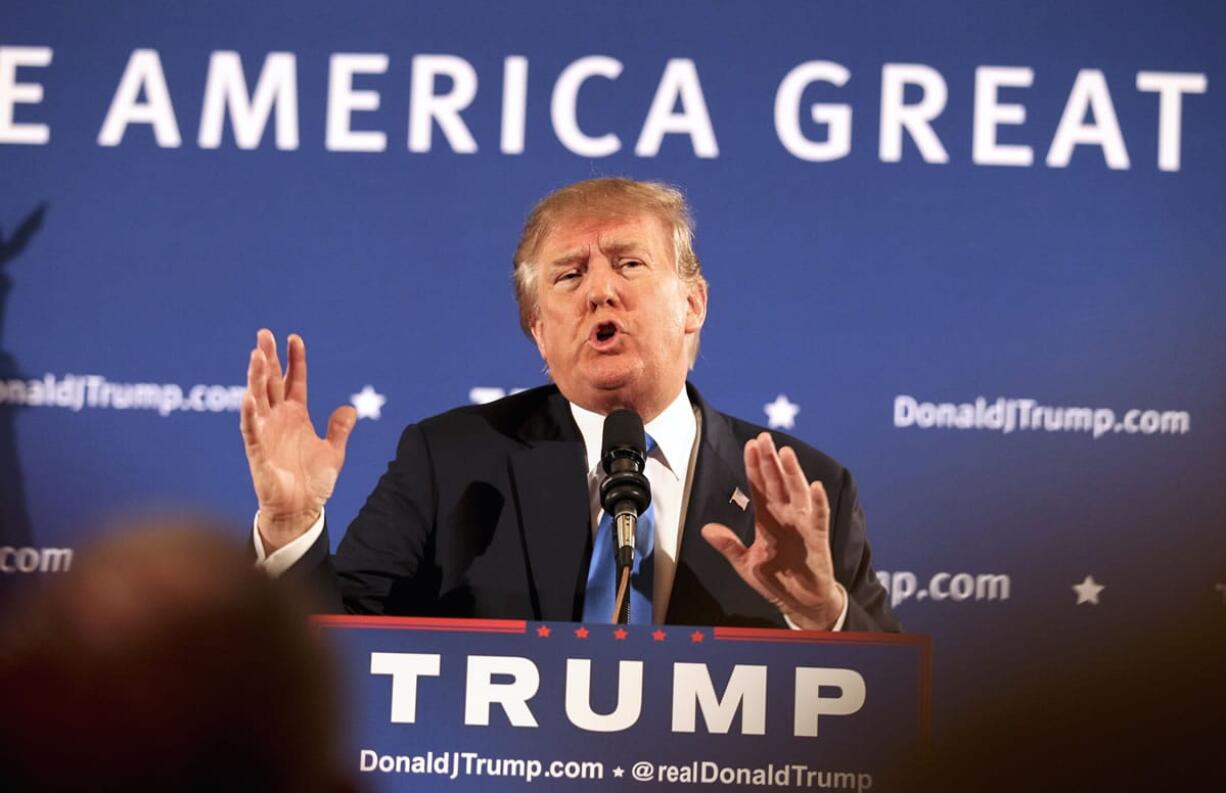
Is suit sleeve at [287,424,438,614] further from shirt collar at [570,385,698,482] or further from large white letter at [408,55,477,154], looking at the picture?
large white letter at [408,55,477,154]

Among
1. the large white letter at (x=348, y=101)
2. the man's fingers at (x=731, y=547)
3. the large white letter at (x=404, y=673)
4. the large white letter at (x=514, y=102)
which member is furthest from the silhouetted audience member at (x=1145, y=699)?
the large white letter at (x=348, y=101)

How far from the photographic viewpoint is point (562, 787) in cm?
255

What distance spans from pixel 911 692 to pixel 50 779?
1694 millimetres

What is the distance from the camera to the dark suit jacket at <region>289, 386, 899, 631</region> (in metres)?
3.48

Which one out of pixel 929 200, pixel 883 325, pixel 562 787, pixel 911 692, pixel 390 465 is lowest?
pixel 562 787

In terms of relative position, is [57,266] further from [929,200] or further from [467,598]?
[929,200]

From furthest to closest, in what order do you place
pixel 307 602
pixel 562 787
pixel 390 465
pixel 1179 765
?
pixel 390 465
pixel 1179 765
pixel 307 602
pixel 562 787

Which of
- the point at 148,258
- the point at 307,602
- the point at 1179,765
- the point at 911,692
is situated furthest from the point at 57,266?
the point at 1179,765

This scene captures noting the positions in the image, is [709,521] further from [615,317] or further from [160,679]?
[160,679]

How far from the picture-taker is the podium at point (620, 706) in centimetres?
255

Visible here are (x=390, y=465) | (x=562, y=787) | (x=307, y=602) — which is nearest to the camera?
(x=562, y=787)

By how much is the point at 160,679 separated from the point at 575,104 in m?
2.91

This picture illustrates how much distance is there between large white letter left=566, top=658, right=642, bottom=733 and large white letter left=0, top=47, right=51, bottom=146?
213cm

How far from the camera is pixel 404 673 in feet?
8.47
